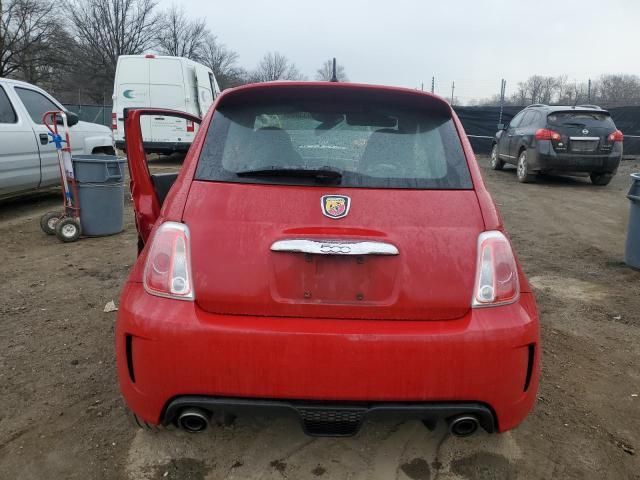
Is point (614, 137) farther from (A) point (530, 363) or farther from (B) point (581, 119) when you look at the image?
(A) point (530, 363)

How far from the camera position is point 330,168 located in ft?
7.12

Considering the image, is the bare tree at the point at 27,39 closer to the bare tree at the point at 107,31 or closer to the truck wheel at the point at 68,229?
the bare tree at the point at 107,31

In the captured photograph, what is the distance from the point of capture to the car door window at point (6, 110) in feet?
22.4

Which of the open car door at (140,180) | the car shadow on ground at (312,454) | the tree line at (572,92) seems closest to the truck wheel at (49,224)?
the open car door at (140,180)

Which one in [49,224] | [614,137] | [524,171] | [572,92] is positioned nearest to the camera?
[49,224]

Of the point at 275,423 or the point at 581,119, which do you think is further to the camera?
the point at 581,119

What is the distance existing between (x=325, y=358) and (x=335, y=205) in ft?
1.95

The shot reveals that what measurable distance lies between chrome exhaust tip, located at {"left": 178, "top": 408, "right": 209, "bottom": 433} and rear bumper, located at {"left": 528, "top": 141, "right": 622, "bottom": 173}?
37.0ft

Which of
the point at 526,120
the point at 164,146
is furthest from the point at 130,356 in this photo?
the point at 526,120

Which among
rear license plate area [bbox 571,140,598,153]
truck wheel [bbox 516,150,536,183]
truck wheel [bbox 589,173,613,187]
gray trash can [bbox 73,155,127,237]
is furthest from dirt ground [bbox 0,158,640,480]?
truck wheel [bbox 589,173,613,187]

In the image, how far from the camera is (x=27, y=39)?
40000 millimetres

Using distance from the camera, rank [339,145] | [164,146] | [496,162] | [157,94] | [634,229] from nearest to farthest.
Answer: [339,145] → [634,229] → [164,146] → [157,94] → [496,162]

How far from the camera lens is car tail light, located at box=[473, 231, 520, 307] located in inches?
78.3

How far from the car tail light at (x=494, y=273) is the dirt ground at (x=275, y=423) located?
0.85 meters
